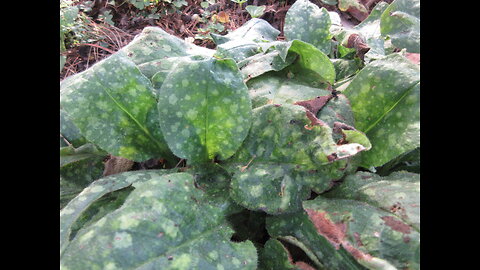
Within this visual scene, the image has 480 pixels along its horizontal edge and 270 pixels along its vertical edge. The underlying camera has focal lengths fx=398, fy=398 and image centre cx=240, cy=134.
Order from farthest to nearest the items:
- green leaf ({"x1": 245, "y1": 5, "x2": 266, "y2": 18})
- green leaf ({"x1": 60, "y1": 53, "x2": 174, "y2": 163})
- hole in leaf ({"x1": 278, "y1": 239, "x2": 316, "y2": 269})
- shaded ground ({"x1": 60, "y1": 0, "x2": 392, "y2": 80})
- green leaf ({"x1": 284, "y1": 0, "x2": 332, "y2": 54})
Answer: shaded ground ({"x1": 60, "y1": 0, "x2": 392, "y2": 80}) → green leaf ({"x1": 245, "y1": 5, "x2": 266, "y2": 18}) → green leaf ({"x1": 284, "y1": 0, "x2": 332, "y2": 54}) → green leaf ({"x1": 60, "y1": 53, "x2": 174, "y2": 163}) → hole in leaf ({"x1": 278, "y1": 239, "x2": 316, "y2": 269})

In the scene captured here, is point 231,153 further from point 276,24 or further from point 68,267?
point 276,24

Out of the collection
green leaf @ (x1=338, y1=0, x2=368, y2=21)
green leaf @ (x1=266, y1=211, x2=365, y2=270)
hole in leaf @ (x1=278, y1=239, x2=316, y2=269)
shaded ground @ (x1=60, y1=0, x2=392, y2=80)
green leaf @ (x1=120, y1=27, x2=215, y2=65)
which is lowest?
shaded ground @ (x1=60, y1=0, x2=392, y2=80)

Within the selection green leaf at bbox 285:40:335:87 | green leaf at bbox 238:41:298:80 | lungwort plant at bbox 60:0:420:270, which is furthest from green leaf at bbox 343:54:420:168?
green leaf at bbox 238:41:298:80

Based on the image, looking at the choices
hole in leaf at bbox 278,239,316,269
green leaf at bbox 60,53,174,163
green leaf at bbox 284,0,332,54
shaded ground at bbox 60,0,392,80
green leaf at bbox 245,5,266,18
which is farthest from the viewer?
shaded ground at bbox 60,0,392,80

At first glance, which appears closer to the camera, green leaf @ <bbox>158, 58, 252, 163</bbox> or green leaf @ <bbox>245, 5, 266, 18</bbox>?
green leaf @ <bbox>158, 58, 252, 163</bbox>

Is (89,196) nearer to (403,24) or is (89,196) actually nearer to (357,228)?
(357,228)

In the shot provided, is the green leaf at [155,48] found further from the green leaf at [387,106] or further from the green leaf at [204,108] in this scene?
the green leaf at [387,106]

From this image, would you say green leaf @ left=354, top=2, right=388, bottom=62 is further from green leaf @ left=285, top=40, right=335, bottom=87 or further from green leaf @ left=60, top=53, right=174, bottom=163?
green leaf @ left=60, top=53, right=174, bottom=163

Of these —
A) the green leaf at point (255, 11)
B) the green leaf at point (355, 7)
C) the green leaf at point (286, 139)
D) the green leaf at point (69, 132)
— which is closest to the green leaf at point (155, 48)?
the green leaf at point (69, 132)

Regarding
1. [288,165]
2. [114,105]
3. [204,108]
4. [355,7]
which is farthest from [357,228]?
[355,7]
